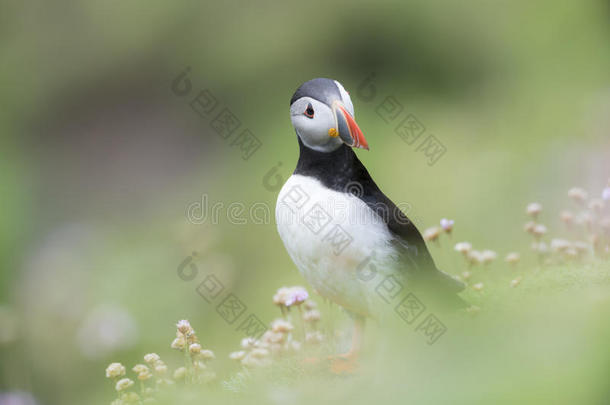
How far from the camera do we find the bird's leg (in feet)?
5.48

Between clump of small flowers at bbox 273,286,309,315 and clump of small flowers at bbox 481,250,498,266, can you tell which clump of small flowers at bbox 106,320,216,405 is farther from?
clump of small flowers at bbox 481,250,498,266

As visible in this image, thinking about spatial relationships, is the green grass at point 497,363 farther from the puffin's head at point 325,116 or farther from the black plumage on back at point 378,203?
the puffin's head at point 325,116

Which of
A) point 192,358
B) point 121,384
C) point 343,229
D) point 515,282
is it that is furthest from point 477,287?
point 121,384

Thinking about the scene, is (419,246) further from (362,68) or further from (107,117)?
(107,117)

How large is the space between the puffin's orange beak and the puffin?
0.02 metres

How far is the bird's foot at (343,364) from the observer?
166cm

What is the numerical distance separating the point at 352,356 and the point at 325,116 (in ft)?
2.18

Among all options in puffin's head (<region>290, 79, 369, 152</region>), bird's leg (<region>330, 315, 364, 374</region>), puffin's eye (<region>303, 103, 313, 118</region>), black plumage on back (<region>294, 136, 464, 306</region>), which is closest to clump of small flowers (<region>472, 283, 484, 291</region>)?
black plumage on back (<region>294, 136, 464, 306</region>)

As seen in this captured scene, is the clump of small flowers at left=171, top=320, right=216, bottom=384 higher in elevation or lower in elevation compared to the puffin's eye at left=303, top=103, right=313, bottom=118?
lower

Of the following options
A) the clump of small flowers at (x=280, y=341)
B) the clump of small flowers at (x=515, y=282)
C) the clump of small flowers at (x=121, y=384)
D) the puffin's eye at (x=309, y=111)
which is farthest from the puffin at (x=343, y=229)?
the clump of small flowers at (x=121, y=384)

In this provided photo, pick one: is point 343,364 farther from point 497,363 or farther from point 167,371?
point 497,363

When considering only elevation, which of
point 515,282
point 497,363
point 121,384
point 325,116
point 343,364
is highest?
point 325,116

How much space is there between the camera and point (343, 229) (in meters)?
1.60

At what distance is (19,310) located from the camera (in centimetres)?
285
